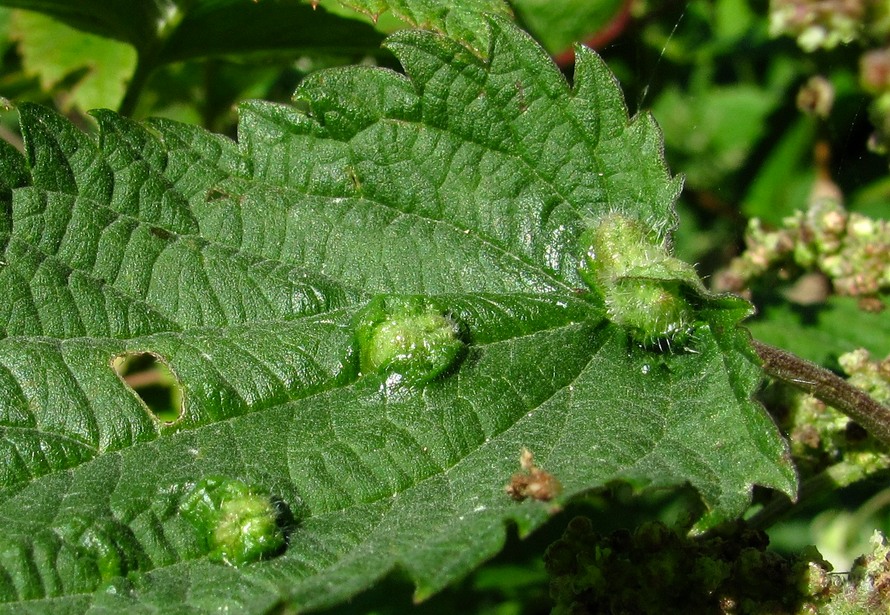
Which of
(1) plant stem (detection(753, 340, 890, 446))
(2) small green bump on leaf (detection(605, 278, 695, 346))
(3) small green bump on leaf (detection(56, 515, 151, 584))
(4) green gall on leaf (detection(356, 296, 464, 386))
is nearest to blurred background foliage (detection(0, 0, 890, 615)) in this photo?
(1) plant stem (detection(753, 340, 890, 446))

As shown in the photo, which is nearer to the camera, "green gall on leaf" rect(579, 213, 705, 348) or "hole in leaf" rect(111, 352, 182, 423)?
"green gall on leaf" rect(579, 213, 705, 348)

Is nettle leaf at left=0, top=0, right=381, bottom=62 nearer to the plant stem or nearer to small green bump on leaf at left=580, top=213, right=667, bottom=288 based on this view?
small green bump on leaf at left=580, top=213, right=667, bottom=288

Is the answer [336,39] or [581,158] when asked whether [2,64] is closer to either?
[336,39]

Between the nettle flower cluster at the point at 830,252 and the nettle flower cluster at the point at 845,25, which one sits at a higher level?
the nettle flower cluster at the point at 845,25

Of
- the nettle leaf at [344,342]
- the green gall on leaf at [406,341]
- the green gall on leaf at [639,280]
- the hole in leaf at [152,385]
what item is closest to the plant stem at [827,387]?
the nettle leaf at [344,342]

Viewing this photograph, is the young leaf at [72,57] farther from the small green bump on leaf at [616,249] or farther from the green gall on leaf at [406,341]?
the small green bump on leaf at [616,249]

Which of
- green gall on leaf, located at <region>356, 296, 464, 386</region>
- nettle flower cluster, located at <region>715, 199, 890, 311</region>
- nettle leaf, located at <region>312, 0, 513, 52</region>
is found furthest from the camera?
nettle flower cluster, located at <region>715, 199, 890, 311</region>

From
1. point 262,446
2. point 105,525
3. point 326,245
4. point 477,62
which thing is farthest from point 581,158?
point 105,525

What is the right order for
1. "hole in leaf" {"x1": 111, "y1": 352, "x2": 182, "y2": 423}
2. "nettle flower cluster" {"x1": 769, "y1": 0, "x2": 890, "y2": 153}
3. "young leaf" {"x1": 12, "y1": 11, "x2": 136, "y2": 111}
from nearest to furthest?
"nettle flower cluster" {"x1": 769, "y1": 0, "x2": 890, "y2": 153} → "hole in leaf" {"x1": 111, "y1": 352, "x2": 182, "y2": 423} → "young leaf" {"x1": 12, "y1": 11, "x2": 136, "y2": 111}
